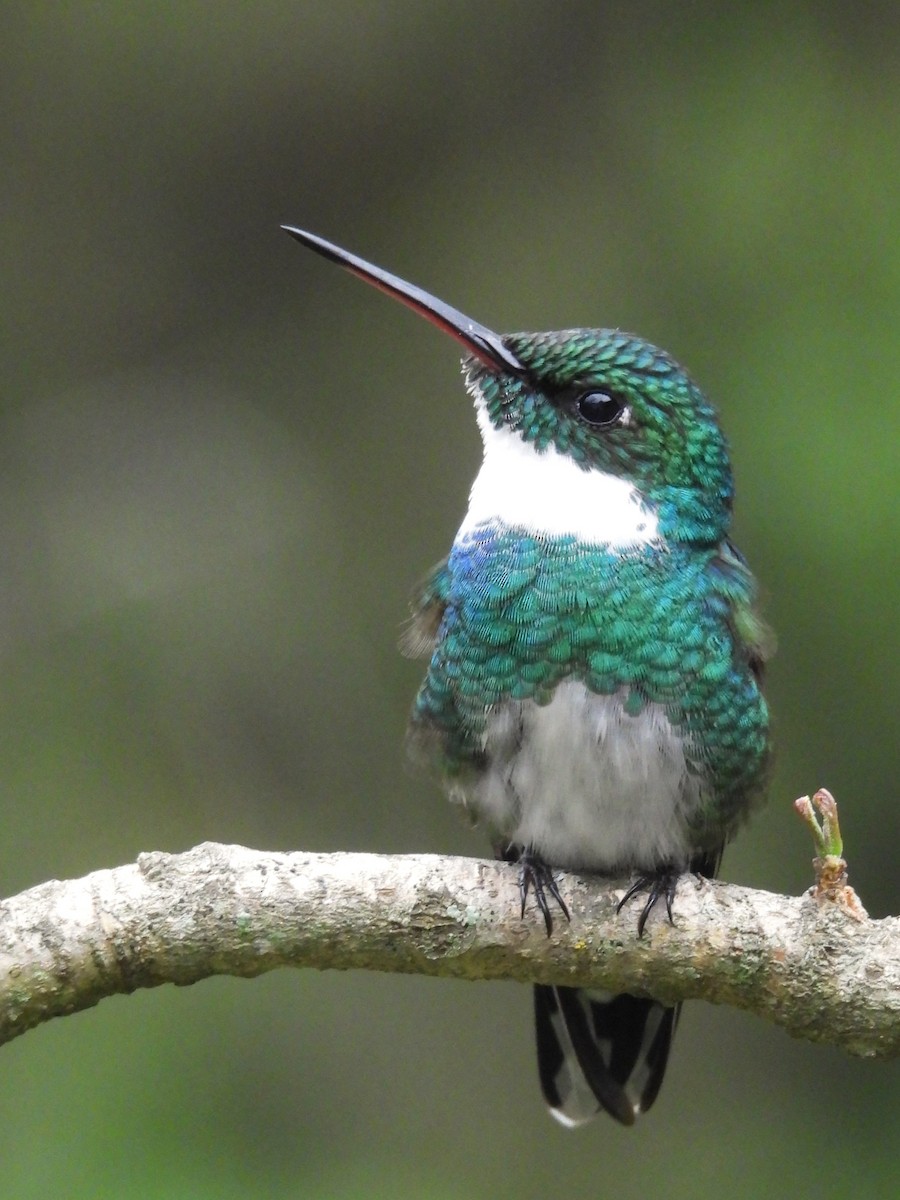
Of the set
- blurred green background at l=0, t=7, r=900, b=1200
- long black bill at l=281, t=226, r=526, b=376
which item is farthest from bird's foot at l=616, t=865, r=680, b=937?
blurred green background at l=0, t=7, r=900, b=1200

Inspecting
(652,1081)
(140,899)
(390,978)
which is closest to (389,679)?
(390,978)

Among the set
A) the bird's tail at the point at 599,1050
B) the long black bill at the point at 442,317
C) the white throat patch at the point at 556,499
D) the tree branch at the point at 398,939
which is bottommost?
the bird's tail at the point at 599,1050

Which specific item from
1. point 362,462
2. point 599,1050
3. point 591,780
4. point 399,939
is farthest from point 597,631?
point 362,462

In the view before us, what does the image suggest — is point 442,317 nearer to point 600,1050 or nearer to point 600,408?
point 600,408

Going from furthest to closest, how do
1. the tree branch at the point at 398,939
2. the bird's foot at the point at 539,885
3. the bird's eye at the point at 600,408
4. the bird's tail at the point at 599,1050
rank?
the bird's tail at the point at 599,1050 → the bird's eye at the point at 600,408 → the bird's foot at the point at 539,885 → the tree branch at the point at 398,939

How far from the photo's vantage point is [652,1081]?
394cm

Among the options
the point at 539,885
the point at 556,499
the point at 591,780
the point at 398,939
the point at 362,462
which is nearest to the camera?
the point at 398,939

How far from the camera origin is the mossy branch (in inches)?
113

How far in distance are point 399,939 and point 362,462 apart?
342 cm

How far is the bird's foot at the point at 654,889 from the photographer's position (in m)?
3.12

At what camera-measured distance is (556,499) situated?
3504mm

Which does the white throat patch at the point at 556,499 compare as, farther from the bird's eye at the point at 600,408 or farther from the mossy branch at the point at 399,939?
the mossy branch at the point at 399,939

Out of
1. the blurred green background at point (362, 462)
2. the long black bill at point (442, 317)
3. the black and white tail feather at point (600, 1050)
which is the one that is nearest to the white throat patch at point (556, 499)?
the long black bill at point (442, 317)

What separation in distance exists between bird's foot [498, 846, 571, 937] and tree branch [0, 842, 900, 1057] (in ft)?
0.12
